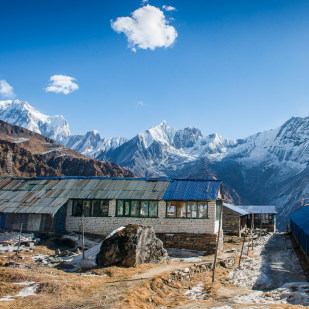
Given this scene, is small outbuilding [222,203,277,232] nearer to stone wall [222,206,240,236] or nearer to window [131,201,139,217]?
stone wall [222,206,240,236]

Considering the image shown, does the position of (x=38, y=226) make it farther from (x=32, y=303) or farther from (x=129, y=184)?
(x=32, y=303)

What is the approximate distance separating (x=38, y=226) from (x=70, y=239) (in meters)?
3.46

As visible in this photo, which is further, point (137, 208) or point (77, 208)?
point (77, 208)

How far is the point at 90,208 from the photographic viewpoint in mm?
28453

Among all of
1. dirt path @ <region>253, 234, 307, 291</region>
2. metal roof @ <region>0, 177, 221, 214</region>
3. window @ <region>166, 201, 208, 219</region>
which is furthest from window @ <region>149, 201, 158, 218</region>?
dirt path @ <region>253, 234, 307, 291</region>

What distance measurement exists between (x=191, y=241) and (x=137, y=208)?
5.41 metres

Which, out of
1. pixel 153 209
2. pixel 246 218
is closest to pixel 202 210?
pixel 153 209

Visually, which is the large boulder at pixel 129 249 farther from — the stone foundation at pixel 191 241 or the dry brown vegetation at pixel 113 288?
the stone foundation at pixel 191 241

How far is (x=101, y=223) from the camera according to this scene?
2783cm

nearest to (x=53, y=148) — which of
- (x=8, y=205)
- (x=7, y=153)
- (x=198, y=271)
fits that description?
(x=7, y=153)

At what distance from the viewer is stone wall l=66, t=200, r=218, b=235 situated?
26.0 m

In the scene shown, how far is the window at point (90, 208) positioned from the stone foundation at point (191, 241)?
217 inches

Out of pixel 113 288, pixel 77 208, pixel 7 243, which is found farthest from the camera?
pixel 77 208

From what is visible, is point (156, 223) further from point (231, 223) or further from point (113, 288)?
point (231, 223)
